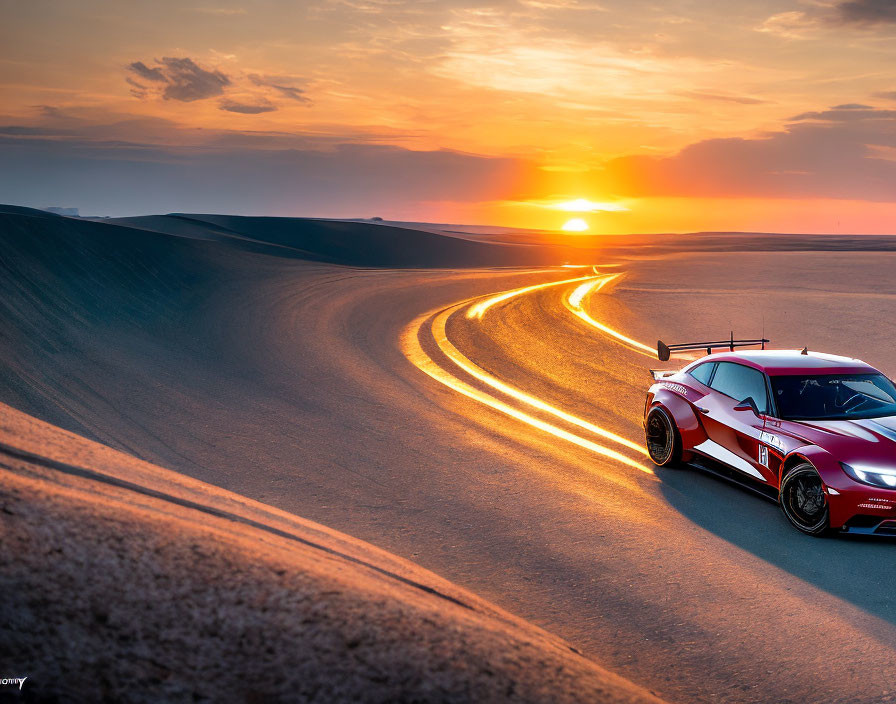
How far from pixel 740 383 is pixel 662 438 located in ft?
3.62

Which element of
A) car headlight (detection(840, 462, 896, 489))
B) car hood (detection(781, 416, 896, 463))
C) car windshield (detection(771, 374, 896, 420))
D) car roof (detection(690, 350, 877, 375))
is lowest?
car headlight (detection(840, 462, 896, 489))

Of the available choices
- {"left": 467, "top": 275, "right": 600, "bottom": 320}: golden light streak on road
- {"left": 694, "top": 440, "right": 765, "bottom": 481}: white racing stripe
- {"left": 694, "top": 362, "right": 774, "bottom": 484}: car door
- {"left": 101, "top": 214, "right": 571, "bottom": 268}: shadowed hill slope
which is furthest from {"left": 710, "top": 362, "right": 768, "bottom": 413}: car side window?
{"left": 101, "top": 214, "right": 571, "bottom": 268}: shadowed hill slope

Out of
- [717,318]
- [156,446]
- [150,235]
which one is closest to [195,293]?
[150,235]

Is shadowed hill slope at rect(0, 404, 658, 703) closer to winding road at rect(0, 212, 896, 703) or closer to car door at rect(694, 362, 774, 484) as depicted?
winding road at rect(0, 212, 896, 703)

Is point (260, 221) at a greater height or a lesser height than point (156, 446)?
greater

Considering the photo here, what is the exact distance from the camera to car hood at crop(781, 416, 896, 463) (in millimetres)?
7082

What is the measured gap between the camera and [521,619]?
525 cm

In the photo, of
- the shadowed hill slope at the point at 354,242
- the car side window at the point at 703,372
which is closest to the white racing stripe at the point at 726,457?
the car side window at the point at 703,372

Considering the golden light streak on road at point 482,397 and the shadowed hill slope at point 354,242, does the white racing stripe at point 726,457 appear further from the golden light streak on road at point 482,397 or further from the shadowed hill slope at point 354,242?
the shadowed hill slope at point 354,242

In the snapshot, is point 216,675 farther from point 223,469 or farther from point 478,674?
point 223,469

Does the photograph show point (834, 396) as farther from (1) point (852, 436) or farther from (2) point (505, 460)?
(2) point (505, 460)

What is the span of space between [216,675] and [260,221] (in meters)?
86.4

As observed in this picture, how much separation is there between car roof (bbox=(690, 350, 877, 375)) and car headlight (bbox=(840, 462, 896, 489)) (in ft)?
5.43

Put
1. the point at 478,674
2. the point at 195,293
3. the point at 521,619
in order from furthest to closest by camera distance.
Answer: the point at 195,293 → the point at 521,619 → the point at 478,674
